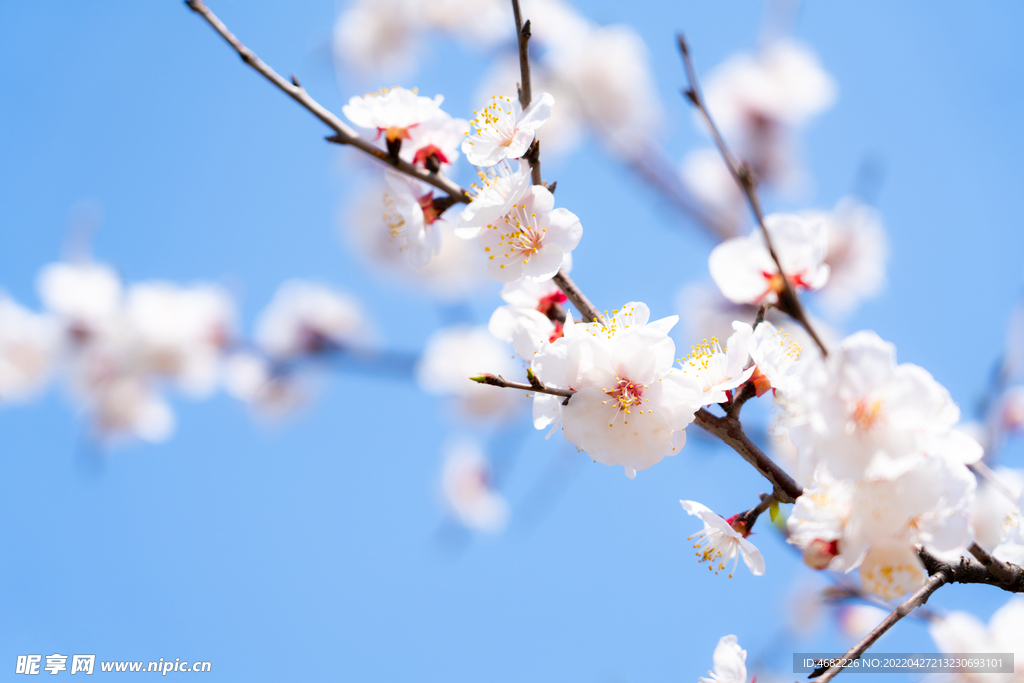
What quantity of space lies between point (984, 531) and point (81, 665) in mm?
3639

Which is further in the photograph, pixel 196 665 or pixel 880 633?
pixel 196 665

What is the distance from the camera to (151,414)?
5.12 metres

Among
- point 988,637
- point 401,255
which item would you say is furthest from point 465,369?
point 988,637

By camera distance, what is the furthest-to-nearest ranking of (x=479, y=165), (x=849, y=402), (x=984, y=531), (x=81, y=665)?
(x=81, y=665) → (x=984, y=531) → (x=479, y=165) → (x=849, y=402)

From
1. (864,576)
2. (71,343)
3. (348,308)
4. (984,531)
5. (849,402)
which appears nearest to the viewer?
(849,402)

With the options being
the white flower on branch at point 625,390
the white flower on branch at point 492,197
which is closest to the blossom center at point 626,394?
the white flower on branch at point 625,390

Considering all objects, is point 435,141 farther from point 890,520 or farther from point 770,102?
point 770,102

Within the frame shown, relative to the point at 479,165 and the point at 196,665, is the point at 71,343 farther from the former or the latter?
the point at 479,165

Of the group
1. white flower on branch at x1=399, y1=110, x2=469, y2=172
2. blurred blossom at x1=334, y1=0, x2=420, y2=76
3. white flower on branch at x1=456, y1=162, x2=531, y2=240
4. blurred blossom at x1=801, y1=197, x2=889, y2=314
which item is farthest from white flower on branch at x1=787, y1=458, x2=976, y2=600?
blurred blossom at x1=334, y1=0, x2=420, y2=76

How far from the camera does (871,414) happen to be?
89 centimetres

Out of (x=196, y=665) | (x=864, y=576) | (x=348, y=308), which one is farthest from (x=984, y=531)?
(x=348, y=308)

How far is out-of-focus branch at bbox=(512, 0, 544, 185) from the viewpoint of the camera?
1.04 m

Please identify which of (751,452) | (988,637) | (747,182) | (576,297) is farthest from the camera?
(988,637)

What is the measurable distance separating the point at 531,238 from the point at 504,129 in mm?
223
